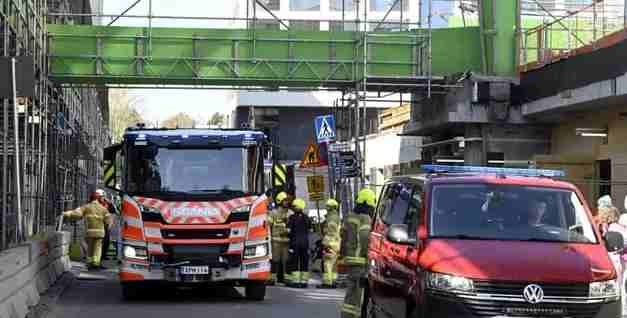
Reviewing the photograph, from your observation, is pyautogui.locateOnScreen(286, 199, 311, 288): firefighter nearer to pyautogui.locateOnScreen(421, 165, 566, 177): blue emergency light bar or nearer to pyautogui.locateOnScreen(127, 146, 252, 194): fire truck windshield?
pyautogui.locateOnScreen(127, 146, 252, 194): fire truck windshield

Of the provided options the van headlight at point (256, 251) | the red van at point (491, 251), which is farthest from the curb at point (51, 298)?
the red van at point (491, 251)

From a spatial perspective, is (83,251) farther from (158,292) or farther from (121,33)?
(158,292)

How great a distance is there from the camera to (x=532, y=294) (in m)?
7.76

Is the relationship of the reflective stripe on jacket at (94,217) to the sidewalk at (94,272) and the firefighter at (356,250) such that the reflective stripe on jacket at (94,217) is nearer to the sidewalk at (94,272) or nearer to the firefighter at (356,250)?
the sidewalk at (94,272)

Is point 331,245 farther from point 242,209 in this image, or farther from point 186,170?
point 186,170

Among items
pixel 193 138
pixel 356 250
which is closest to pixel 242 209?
pixel 193 138

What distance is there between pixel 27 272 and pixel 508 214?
734 centimetres

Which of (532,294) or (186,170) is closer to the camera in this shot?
(532,294)

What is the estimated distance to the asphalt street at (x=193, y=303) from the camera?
44.3ft

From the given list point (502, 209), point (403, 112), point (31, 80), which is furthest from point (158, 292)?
point (403, 112)

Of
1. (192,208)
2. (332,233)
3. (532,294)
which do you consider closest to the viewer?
(532,294)

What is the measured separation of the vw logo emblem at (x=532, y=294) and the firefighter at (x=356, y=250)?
330 cm

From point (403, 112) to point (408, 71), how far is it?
12.1 meters

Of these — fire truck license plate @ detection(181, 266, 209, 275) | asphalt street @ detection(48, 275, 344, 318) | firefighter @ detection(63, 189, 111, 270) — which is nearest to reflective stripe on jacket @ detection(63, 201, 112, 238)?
firefighter @ detection(63, 189, 111, 270)
